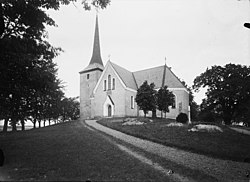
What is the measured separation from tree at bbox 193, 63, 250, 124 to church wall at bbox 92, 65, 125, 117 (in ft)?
50.2

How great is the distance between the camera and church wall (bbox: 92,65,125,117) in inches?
1161

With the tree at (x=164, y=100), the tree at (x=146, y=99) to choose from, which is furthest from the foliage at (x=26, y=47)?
the tree at (x=164, y=100)

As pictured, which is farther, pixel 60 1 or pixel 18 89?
pixel 18 89

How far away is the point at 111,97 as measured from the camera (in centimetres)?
3066

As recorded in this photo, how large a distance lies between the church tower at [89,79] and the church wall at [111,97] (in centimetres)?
223

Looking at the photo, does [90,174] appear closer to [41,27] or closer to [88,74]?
[41,27]

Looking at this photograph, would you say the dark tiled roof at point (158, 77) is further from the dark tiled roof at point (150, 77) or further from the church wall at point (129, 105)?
the church wall at point (129, 105)

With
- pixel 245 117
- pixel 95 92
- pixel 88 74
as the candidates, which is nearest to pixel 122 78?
pixel 95 92

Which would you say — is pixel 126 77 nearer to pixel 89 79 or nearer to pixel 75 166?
pixel 89 79

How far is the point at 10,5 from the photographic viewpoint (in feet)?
24.1

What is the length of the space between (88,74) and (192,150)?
29.3 m

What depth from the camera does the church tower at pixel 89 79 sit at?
35250mm

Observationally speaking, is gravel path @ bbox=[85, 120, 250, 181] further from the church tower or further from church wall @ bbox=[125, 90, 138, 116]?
the church tower

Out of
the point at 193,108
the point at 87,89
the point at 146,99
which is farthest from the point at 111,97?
the point at 193,108
